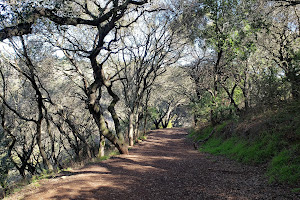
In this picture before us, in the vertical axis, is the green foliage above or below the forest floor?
above

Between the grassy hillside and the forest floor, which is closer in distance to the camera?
the forest floor

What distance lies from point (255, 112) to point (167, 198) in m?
7.46

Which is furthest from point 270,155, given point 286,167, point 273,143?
point 286,167

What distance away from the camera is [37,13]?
6.32 metres

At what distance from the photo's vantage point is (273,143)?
750 centimetres

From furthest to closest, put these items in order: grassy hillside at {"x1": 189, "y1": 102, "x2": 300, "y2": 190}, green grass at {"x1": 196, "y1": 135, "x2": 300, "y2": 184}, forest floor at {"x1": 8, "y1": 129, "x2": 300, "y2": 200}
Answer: grassy hillside at {"x1": 189, "y1": 102, "x2": 300, "y2": 190} → green grass at {"x1": 196, "y1": 135, "x2": 300, "y2": 184} → forest floor at {"x1": 8, "y1": 129, "x2": 300, "y2": 200}

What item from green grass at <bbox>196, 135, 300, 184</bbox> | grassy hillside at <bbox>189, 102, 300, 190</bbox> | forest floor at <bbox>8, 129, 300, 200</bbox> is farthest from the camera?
grassy hillside at <bbox>189, 102, 300, 190</bbox>

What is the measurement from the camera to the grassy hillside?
19.4 ft

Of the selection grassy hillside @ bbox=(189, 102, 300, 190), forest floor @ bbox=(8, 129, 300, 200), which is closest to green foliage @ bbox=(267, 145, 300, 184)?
grassy hillside @ bbox=(189, 102, 300, 190)

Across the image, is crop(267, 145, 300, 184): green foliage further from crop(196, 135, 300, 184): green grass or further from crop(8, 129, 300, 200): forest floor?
crop(8, 129, 300, 200): forest floor

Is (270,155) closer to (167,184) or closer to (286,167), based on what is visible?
(286,167)

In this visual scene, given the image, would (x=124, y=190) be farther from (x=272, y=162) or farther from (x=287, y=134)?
(x=287, y=134)

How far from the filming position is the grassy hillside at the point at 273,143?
591 cm

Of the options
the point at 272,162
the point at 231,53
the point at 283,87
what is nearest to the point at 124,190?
the point at 272,162
